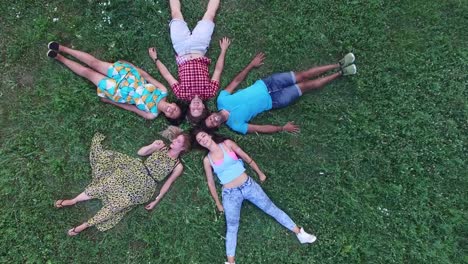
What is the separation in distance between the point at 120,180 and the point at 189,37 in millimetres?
2600

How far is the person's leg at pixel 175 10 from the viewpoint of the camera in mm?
7016

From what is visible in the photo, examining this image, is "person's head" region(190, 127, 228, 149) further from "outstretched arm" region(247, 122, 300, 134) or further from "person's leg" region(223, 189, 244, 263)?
"person's leg" region(223, 189, 244, 263)

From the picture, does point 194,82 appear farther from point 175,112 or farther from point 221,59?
point 221,59

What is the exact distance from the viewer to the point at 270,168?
22.5 feet

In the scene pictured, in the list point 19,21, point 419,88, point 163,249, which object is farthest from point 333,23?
point 19,21

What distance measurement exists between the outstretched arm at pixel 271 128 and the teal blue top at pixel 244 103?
118mm

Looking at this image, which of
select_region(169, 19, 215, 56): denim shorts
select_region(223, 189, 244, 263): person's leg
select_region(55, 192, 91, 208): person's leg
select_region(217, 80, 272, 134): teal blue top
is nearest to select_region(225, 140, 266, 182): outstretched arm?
select_region(217, 80, 272, 134): teal blue top

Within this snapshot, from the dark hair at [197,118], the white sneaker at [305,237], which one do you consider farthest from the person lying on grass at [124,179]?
the white sneaker at [305,237]

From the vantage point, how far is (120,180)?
21.8 feet

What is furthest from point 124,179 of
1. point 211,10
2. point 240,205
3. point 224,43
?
point 211,10

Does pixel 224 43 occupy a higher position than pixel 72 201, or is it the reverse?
pixel 224 43

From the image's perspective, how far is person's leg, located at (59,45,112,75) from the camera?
683 centimetres

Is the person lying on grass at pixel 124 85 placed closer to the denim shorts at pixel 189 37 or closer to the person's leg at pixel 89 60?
the person's leg at pixel 89 60

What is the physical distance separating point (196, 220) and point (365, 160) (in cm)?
294
